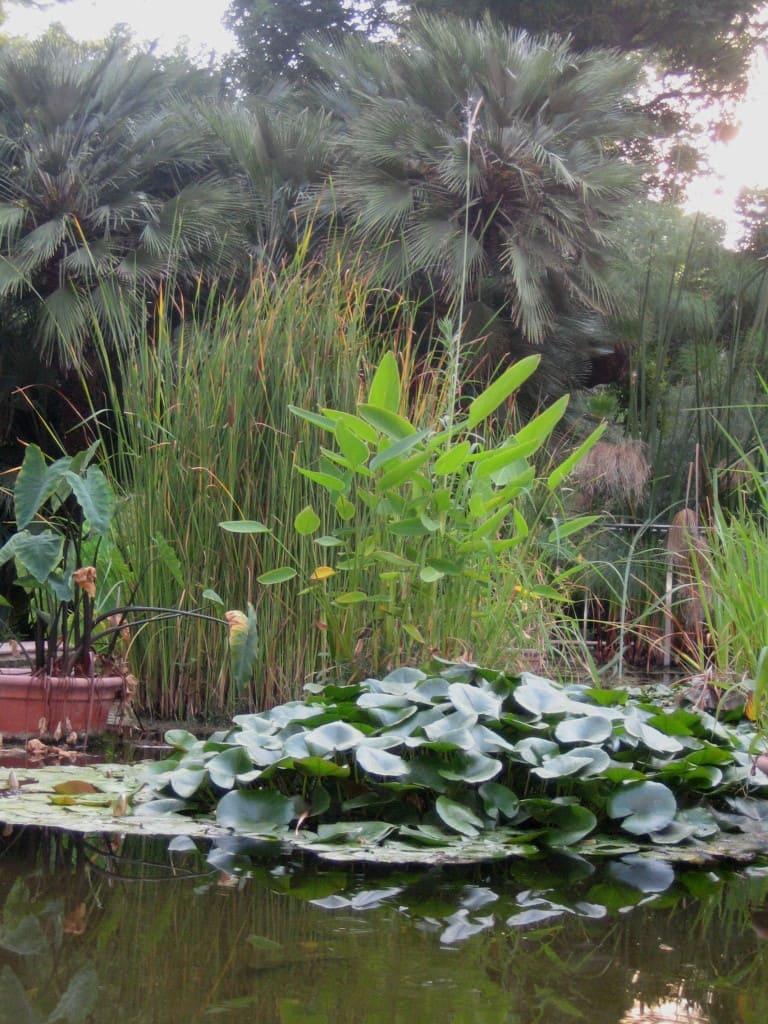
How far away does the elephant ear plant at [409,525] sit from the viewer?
2.59 metres

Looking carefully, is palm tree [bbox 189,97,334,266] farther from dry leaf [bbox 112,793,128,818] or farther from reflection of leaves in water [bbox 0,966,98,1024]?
reflection of leaves in water [bbox 0,966,98,1024]

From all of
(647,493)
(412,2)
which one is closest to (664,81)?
(412,2)

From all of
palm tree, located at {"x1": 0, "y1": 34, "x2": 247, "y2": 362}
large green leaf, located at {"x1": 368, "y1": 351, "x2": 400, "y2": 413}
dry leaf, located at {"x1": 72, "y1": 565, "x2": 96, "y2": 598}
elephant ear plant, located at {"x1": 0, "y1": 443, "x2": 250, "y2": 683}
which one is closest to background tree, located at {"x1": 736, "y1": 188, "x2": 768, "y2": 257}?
Result: palm tree, located at {"x1": 0, "y1": 34, "x2": 247, "y2": 362}

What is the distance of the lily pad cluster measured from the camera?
1.73m

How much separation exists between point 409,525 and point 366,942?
148cm

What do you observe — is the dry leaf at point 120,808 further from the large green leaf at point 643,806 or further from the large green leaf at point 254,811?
the large green leaf at point 643,806

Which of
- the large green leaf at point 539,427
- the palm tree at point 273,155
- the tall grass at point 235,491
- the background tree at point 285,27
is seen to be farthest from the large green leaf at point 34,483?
the background tree at point 285,27

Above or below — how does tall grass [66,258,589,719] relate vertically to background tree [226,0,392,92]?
below

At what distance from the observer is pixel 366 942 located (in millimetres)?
1200

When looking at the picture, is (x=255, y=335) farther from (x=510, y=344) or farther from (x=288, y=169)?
(x=288, y=169)

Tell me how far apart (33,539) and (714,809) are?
1.64 metres

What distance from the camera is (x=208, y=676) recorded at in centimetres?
304

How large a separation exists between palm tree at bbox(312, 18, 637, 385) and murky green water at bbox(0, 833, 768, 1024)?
6.31 metres

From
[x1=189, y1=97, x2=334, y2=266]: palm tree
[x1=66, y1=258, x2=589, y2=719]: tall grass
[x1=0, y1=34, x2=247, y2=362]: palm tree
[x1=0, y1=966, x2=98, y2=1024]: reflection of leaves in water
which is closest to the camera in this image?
[x1=0, y1=966, x2=98, y2=1024]: reflection of leaves in water
